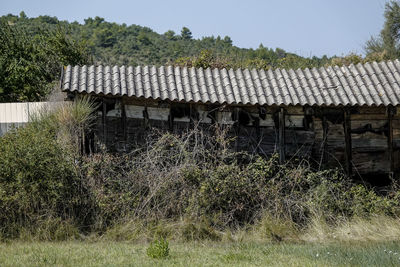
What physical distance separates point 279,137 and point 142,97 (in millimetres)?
2981

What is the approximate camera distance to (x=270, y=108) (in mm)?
9711

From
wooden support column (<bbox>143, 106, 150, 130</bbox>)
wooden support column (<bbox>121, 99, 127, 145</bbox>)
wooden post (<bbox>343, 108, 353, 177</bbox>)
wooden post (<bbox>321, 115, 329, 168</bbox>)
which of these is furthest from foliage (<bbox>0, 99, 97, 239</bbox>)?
wooden post (<bbox>343, 108, 353, 177</bbox>)

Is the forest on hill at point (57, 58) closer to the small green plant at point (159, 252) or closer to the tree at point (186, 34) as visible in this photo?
the small green plant at point (159, 252)

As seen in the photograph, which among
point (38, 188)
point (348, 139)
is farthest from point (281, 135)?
point (38, 188)

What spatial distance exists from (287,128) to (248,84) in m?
1.23

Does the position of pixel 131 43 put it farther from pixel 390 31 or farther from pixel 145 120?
pixel 145 120

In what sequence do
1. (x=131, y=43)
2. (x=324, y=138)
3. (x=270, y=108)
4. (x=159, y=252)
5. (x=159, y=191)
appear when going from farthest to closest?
(x=131, y=43) → (x=324, y=138) → (x=270, y=108) → (x=159, y=191) → (x=159, y=252)

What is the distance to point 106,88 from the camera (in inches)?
352

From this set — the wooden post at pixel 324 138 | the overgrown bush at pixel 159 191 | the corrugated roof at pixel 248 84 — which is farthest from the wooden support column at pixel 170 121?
the wooden post at pixel 324 138

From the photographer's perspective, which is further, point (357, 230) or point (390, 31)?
point (390, 31)

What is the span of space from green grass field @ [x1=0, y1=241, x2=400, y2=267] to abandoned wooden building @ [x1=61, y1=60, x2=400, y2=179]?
2.71 metres

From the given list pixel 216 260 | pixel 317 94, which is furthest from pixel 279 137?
pixel 216 260

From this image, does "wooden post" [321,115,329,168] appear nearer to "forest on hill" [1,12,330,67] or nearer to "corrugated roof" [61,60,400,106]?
"corrugated roof" [61,60,400,106]

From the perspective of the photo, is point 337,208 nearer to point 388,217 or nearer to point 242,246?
point 388,217
